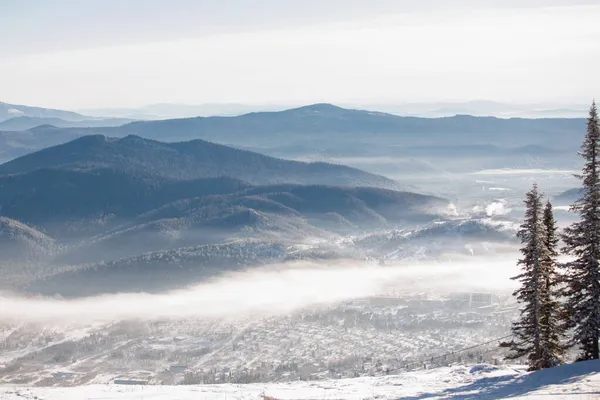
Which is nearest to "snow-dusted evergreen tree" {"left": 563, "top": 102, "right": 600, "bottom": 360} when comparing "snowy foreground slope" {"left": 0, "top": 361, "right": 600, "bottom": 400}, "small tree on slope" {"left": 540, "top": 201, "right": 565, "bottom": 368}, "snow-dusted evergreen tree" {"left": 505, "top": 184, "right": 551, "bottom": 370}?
"small tree on slope" {"left": 540, "top": 201, "right": 565, "bottom": 368}

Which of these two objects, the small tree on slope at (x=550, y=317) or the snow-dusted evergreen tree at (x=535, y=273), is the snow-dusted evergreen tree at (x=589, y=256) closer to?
the small tree on slope at (x=550, y=317)

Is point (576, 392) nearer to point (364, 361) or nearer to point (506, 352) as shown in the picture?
point (506, 352)

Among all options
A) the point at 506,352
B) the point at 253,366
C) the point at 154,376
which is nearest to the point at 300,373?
the point at 253,366

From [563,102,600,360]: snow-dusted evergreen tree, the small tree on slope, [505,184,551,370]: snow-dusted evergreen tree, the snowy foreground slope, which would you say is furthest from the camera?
the small tree on slope

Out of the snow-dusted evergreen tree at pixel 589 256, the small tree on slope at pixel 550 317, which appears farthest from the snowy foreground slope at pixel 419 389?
the snow-dusted evergreen tree at pixel 589 256

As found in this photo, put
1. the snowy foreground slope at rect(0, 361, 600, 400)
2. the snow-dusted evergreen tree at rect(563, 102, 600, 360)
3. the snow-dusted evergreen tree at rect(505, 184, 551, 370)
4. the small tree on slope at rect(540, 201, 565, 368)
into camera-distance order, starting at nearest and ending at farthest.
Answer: the snowy foreground slope at rect(0, 361, 600, 400) → the snow-dusted evergreen tree at rect(563, 102, 600, 360) → the snow-dusted evergreen tree at rect(505, 184, 551, 370) → the small tree on slope at rect(540, 201, 565, 368)

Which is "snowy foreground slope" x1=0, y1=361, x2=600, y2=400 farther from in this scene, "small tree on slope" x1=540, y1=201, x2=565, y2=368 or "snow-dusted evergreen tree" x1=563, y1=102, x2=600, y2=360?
"snow-dusted evergreen tree" x1=563, y1=102, x2=600, y2=360

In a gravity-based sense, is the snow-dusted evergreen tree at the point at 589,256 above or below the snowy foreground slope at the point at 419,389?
above
